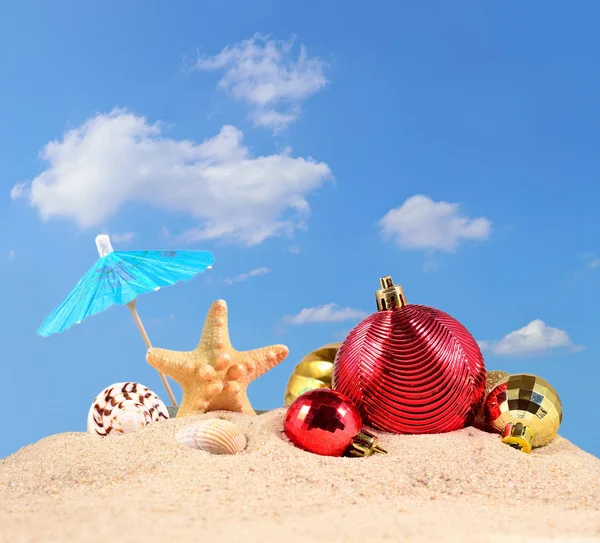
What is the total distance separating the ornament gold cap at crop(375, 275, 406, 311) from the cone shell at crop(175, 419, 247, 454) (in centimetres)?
135

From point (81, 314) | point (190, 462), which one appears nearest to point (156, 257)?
point (81, 314)

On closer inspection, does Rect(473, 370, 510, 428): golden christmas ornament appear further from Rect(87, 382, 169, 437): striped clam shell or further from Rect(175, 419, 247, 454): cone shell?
Rect(87, 382, 169, 437): striped clam shell

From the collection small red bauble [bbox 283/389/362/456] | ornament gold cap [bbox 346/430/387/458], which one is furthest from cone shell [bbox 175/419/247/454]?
ornament gold cap [bbox 346/430/387/458]

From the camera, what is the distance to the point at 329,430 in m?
4.12

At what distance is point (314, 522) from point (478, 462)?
1.69 metres

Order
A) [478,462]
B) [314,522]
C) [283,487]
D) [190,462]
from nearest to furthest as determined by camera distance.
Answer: [314,522] < [283,487] < [190,462] < [478,462]

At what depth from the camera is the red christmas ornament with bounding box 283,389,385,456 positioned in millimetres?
4125

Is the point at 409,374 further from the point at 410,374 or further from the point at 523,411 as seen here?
the point at 523,411

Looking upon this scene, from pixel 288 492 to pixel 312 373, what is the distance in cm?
203

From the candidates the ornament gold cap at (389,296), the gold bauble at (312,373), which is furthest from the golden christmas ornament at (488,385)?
the gold bauble at (312,373)

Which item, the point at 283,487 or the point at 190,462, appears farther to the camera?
the point at 190,462

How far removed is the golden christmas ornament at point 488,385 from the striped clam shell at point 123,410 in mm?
2463

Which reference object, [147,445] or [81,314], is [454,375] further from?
[81,314]

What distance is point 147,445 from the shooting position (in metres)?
4.25
